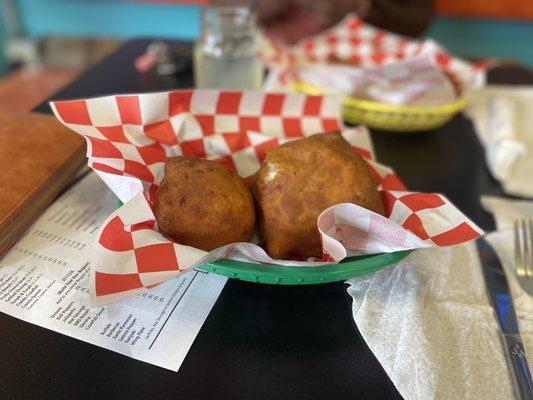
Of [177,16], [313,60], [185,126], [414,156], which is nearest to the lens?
[185,126]

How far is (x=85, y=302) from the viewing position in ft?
1.83

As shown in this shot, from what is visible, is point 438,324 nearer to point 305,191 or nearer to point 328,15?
point 305,191

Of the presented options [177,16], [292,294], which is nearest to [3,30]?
[177,16]

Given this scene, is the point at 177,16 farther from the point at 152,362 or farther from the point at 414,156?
the point at 152,362

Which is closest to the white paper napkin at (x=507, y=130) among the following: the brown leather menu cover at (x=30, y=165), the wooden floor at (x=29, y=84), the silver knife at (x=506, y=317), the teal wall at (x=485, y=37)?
the silver knife at (x=506, y=317)

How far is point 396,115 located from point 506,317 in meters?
0.51

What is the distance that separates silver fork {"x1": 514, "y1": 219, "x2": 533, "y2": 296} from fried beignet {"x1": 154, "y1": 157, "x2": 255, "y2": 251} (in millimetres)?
396

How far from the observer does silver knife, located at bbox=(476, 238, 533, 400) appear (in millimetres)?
501

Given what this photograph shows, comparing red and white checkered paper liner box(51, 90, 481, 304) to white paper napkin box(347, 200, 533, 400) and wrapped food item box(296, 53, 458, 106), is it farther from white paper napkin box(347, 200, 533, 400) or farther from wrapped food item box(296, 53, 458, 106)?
wrapped food item box(296, 53, 458, 106)

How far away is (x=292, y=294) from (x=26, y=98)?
184cm

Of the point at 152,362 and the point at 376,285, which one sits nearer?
the point at 152,362

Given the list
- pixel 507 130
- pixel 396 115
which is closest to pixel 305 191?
pixel 396 115

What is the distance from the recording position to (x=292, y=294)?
0.60 metres

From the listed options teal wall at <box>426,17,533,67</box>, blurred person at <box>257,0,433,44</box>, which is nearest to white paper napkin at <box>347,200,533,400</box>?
blurred person at <box>257,0,433,44</box>
